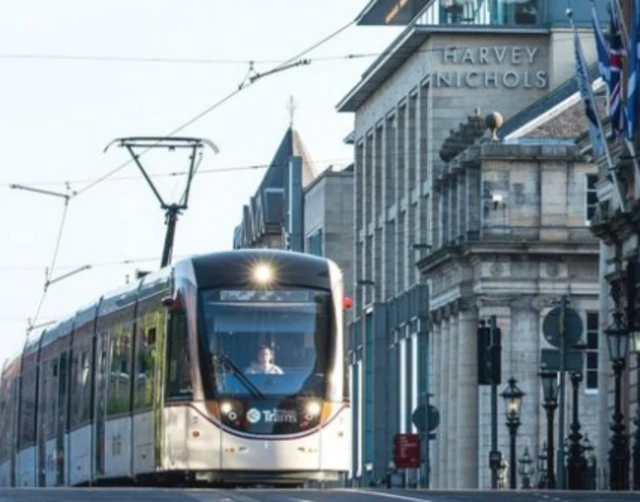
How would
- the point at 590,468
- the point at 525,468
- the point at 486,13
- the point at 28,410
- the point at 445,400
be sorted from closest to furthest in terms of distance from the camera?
the point at 28,410 → the point at 590,468 → the point at 525,468 → the point at 445,400 → the point at 486,13

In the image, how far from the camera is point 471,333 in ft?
335

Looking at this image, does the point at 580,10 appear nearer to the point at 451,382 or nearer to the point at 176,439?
the point at 451,382

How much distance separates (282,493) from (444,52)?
71.3 metres

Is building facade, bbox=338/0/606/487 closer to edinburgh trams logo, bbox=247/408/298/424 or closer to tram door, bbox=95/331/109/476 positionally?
tram door, bbox=95/331/109/476

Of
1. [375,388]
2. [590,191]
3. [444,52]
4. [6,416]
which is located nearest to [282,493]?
[6,416]

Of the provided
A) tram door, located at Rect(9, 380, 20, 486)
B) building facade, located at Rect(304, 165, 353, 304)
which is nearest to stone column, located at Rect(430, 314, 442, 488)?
building facade, located at Rect(304, 165, 353, 304)

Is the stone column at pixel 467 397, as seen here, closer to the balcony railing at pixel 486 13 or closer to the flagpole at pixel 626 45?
the balcony railing at pixel 486 13

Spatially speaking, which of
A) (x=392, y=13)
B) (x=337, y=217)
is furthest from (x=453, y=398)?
(x=337, y=217)

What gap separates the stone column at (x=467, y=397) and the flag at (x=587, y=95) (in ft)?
85.7

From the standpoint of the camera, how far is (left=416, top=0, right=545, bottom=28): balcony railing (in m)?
111

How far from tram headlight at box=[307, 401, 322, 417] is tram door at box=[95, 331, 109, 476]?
6668mm

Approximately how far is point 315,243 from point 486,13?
29230 mm

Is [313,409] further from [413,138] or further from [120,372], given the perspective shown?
[413,138]

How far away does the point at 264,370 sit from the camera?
47094mm
